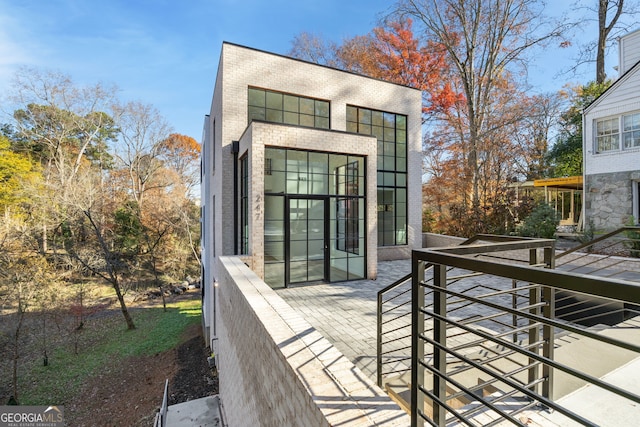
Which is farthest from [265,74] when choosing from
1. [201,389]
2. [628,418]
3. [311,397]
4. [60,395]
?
[60,395]

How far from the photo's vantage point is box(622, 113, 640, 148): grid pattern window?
32.9 feet

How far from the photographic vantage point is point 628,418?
2025mm

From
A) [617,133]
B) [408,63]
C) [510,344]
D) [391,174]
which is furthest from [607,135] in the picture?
[510,344]

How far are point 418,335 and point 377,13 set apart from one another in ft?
59.6

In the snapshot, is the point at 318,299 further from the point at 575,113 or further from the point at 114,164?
the point at 114,164

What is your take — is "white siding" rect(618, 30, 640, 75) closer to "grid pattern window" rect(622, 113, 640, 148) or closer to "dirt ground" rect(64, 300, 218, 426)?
"grid pattern window" rect(622, 113, 640, 148)

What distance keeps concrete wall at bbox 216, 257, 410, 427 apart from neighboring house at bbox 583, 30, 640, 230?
1120 cm

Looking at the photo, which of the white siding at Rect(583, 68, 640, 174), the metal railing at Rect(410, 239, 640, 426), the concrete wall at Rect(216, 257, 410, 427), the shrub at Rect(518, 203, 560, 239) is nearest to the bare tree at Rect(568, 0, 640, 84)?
the white siding at Rect(583, 68, 640, 174)

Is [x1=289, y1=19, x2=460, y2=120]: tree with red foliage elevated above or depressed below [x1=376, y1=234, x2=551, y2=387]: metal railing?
above

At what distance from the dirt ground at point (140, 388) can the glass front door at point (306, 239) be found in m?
6.20

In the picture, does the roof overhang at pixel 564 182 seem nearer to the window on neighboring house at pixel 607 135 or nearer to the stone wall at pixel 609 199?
the stone wall at pixel 609 199

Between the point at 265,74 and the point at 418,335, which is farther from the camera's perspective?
the point at 265,74

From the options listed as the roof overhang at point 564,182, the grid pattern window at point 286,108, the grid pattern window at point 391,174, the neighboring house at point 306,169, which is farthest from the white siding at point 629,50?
the grid pattern window at point 286,108

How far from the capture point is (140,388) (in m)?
10.6
